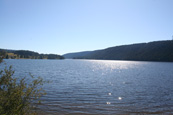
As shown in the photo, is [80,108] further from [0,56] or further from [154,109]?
[0,56]

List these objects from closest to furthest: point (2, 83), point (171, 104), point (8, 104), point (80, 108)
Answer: point (8, 104)
point (2, 83)
point (80, 108)
point (171, 104)

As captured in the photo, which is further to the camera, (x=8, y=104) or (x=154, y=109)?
(x=154, y=109)

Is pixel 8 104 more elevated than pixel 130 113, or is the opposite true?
pixel 8 104

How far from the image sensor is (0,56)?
813cm

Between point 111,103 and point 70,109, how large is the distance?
5.49 m

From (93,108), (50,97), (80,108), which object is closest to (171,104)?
(93,108)

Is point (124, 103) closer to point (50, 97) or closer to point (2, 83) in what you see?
point (50, 97)

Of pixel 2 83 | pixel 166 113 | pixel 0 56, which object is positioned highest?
pixel 0 56

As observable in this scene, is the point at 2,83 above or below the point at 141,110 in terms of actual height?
above

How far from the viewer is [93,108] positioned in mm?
14828

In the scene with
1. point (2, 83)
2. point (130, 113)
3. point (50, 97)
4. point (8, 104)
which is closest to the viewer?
point (8, 104)

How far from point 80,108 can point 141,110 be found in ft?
22.4

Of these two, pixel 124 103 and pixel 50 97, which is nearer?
pixel 124 103

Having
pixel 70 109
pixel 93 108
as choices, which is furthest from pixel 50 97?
pixel 93 108
